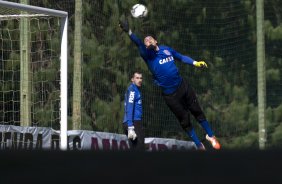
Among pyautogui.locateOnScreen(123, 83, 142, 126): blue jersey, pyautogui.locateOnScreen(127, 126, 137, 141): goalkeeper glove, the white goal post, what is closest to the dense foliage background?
pyautogui.locateOnScreen(123, 83, 142, 126): blue jersey

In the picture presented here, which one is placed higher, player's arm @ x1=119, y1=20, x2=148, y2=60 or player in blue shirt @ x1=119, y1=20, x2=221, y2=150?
player's arm @ x1=119, y1=20, x2=148, y2=60

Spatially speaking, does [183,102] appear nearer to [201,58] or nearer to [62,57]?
[62,57]

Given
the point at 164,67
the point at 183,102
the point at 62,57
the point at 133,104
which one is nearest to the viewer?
the point at 62,57

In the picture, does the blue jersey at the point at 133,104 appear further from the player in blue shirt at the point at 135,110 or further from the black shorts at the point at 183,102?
the black shorts at the point at 183,102

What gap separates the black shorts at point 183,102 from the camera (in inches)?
411

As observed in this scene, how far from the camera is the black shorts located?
10.4 meters

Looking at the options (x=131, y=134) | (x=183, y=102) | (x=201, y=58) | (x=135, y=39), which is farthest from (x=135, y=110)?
(x=201, y=58)

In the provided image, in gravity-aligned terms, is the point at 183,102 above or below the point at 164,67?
below

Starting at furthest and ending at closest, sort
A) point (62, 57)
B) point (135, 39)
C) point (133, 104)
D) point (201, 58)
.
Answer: point (201, 58)
point (133, 104)
point (135, 39)
point (62, 57)

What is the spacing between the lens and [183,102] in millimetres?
10570

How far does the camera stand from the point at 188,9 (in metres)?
17.4

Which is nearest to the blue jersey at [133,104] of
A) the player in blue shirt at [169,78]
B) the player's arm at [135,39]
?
the player in blue shirt at [169,78]

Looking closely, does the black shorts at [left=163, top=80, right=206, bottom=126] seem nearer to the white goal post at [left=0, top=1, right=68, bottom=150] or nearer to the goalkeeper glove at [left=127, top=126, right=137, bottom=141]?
the goalkeeper glove at [left=127, top=126, right=137, bottom=141]

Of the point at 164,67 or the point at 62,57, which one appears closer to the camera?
the point at 62,57
